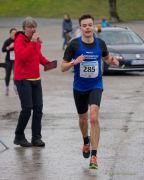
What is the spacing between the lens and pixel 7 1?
233ft

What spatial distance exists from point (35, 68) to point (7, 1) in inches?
2407

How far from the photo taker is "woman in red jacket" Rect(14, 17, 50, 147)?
10367 mm

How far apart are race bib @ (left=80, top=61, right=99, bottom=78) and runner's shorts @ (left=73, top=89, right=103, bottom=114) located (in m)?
0.22

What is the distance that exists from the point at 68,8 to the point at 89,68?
58499 mm

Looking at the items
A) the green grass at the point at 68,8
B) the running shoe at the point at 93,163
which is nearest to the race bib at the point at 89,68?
the running shoe at the point at 93,163

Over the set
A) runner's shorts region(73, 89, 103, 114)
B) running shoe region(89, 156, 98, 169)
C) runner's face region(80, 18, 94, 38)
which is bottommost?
running shoe region(89, 156, 98, 169)

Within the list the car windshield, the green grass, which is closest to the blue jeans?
the car windshield

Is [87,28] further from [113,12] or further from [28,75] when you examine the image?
[113,12]

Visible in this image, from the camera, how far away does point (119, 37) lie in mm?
25422

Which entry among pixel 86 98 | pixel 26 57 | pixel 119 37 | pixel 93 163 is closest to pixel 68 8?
pixel 119 37

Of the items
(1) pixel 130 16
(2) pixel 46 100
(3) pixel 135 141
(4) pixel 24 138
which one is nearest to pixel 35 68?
(4) pixel 24 138

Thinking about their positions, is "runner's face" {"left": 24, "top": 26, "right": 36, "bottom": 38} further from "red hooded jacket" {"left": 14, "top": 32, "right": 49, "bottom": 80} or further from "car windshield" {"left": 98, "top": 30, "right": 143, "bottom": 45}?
"car windshield" {"left": 98, "top": 30, "right": 143, "bottom": 45}

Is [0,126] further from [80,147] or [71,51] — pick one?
[71,51]

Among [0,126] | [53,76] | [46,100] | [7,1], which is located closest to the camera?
[0,126]
